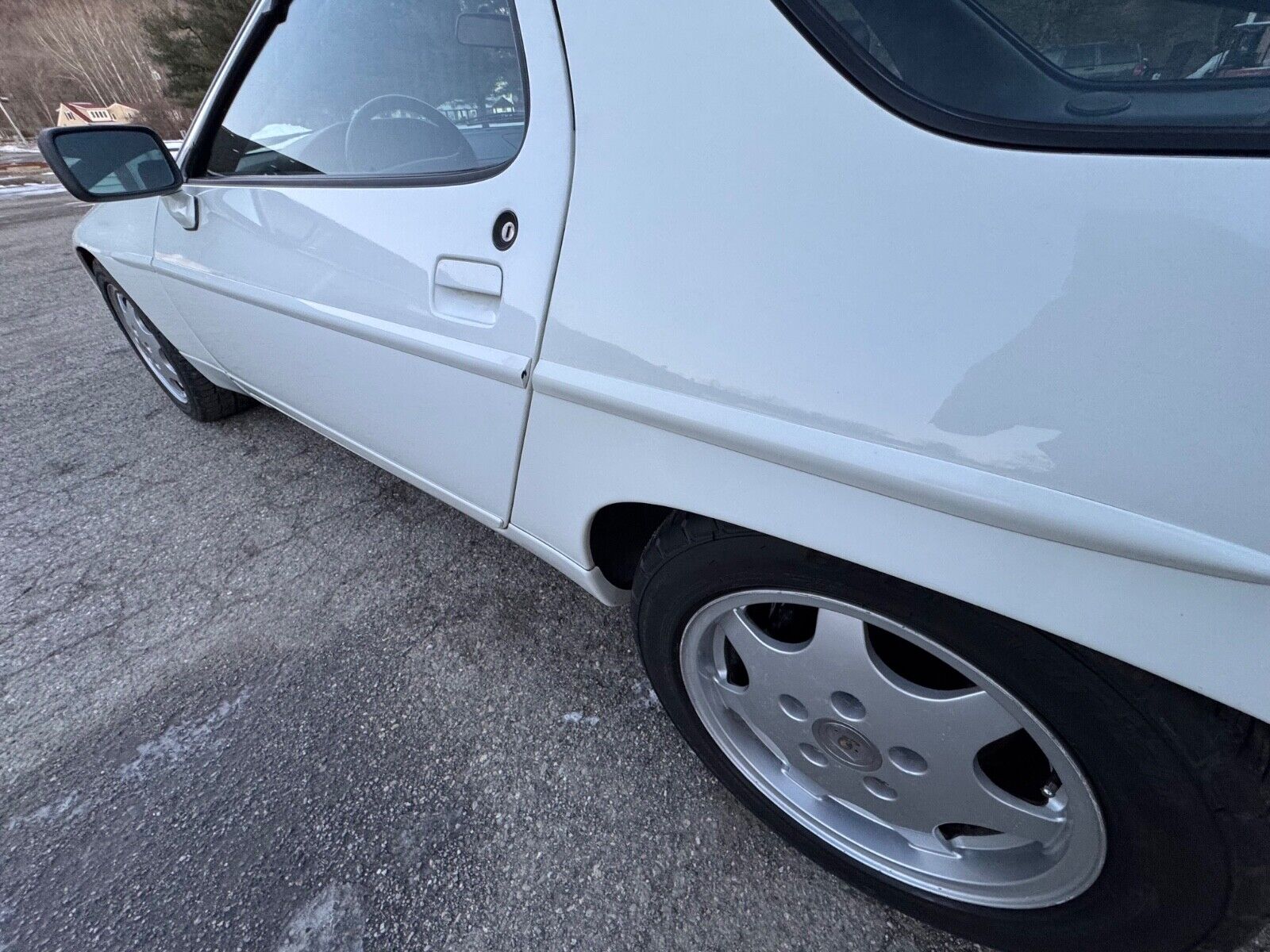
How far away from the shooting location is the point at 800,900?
128cm

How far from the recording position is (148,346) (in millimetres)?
2969

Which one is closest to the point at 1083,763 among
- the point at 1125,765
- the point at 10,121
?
the point at 1125,765

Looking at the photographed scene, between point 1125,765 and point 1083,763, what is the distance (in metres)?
0.05

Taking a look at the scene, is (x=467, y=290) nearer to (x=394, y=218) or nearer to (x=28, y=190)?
(x=394, y=218)

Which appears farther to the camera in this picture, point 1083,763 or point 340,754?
point 340,754

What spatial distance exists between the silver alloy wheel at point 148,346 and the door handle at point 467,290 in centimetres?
230

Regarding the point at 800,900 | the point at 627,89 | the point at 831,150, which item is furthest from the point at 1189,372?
the point at 800,900

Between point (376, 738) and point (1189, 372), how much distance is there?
1.75 meters

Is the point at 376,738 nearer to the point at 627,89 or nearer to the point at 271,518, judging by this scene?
the point at 271,518

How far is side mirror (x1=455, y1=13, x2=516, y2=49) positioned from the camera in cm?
117

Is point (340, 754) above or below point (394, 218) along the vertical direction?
below

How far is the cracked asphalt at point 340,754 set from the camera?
4.22 ft

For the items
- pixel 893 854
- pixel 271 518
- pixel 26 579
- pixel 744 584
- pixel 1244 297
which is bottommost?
pixel 26 579

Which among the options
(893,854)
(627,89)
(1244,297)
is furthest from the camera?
(893,854)
